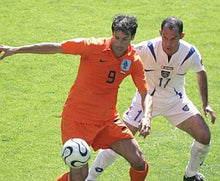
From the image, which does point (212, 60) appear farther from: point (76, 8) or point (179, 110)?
point (179, 110)

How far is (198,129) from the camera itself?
10.4 m

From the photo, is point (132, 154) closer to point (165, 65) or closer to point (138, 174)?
point (138, 174)

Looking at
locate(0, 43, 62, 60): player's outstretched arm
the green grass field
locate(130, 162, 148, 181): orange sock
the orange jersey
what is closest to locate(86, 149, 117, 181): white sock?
the green grass field

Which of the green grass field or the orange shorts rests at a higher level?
the orange shorts

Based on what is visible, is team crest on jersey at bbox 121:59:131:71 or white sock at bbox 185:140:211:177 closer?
team crest on jersey at bbox 121:59:131:71

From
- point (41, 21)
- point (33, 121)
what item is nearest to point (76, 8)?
point (41, 21)

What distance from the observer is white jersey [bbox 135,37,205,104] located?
414 inches

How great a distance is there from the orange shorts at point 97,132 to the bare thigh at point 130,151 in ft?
0.20

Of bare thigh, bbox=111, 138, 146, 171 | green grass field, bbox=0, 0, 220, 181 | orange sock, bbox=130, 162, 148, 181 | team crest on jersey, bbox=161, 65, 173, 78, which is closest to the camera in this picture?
bare thigh, bbox=111, 138, 146, 171

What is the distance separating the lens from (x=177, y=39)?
10.2 metres

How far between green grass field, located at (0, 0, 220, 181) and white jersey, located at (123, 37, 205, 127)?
0.91 metres

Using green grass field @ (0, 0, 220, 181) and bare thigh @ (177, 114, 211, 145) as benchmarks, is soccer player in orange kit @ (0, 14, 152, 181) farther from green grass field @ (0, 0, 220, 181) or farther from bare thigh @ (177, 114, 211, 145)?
green grass field @ (0, 0, 220, 181)

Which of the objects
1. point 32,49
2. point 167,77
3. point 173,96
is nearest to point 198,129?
point 173,96

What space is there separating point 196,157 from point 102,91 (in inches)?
75.8
